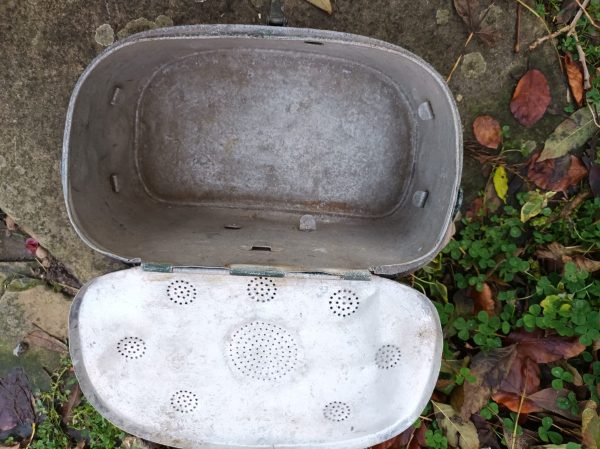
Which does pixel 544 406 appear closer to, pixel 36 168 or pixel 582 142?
pixel 582 142

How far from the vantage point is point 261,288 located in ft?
4.83

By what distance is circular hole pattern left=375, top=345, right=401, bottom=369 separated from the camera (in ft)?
4.79

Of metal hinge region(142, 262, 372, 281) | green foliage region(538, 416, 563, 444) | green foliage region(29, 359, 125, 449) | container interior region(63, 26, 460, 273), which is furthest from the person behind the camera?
green foliage region(29, 359, 125, 449)

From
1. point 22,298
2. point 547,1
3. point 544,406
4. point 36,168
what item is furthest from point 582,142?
point 22,298

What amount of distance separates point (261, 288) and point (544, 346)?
103 cm

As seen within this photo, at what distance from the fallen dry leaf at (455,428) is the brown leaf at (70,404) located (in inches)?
52.3

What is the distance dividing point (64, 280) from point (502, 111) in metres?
1.75

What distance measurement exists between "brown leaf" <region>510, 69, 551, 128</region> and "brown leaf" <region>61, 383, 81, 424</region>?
1.93 metres

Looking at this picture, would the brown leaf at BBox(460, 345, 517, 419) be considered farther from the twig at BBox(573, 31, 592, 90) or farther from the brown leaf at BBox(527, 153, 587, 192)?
the twig at BBox(573, 31, 592, 90)

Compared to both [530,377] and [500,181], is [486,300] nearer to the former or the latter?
[530,377]

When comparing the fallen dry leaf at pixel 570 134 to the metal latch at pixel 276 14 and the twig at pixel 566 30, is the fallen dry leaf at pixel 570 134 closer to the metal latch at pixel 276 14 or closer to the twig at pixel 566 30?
the twig at pixel 566 30

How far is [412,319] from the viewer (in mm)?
1447

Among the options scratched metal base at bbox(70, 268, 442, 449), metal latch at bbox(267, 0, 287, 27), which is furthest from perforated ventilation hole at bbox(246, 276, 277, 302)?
metal latch at bbox(267, 0, 287, 27)

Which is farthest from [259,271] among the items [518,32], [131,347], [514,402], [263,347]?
[518,32]
